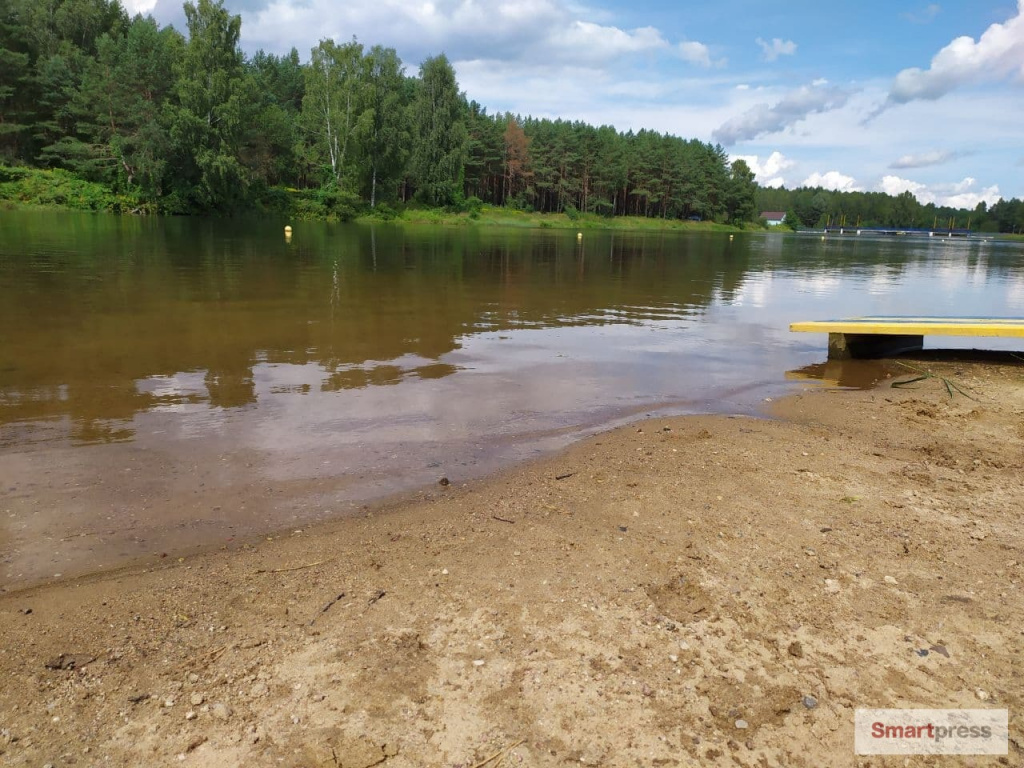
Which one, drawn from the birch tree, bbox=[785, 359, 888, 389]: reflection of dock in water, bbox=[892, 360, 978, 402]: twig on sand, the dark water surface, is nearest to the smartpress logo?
the dark water surface

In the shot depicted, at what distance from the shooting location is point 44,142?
5991 centimetres

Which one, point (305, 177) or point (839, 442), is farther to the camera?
point (305, 177)

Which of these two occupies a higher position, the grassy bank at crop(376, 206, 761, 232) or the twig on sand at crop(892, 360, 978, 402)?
the grassy bank at crop(376, 206, 761, 232)

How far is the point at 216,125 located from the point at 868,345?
61319 mm

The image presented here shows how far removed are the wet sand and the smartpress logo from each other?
5 cm

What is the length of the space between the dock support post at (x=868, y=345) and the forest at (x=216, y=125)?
57.3 meters

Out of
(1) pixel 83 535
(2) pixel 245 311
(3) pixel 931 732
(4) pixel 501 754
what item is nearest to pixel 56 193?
(2) pixel 245 311

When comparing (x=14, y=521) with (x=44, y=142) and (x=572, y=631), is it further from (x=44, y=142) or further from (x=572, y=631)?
(x=44, y=142)

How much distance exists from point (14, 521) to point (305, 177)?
83.3m

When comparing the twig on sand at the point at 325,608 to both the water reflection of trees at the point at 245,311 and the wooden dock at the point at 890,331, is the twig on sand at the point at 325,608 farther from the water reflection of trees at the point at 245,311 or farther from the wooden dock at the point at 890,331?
the wooden dock at the point at 890,331

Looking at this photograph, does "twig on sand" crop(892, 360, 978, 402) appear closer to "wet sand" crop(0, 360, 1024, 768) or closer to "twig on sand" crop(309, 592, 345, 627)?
"wet sand" crop(0, 360, 1024, 768)

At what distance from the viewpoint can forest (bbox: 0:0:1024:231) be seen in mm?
55844

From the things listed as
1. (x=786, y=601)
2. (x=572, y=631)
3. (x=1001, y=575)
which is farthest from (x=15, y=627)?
(x=1001, y=575)

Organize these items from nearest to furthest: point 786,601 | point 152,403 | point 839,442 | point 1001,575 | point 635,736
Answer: point 635,736, point 786,601, point 1001,575, point 839,442, point 152,403
